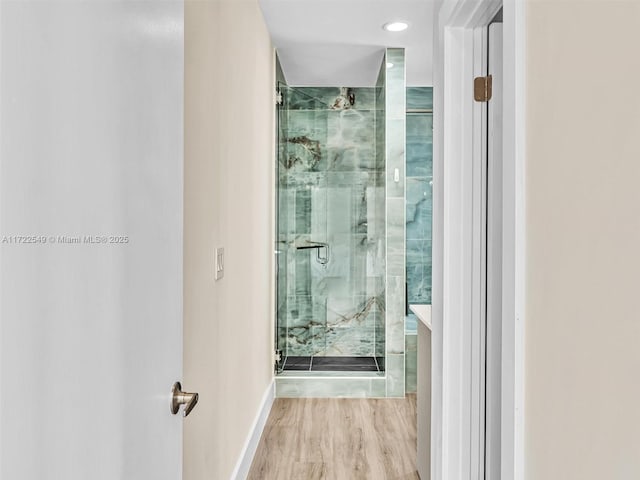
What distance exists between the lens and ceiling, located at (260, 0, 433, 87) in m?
3.10

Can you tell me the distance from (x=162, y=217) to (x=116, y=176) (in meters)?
0.21

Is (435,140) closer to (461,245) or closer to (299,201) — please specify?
(461,245)

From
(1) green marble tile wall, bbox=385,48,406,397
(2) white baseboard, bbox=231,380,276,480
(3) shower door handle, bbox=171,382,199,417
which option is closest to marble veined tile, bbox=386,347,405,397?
(1) green marble tile wall, bbox=385,48,406,397

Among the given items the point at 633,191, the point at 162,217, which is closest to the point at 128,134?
the point at 162,217

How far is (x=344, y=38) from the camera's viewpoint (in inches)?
141

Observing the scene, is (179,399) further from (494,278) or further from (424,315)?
(424,315)

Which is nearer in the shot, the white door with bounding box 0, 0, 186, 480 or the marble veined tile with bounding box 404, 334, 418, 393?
the white door with bounding box 0, 0, 186, 480

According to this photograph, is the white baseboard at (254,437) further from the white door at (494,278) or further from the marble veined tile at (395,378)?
the white door at (494,278)

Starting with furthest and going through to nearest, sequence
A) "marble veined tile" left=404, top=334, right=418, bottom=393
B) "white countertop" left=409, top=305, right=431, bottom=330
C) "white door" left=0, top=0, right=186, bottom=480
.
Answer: "marble veined tile" left=404, top=334, right=418, bottom=393 → "white countertop" left=409, top=305, right=431, bottom=330 → "white door" left=0, top=0, right=186, bottom=480

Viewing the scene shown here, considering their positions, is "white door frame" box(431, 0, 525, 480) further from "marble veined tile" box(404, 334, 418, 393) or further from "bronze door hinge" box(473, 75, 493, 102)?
"marble veined tile" box(404, 334, 418, 393)

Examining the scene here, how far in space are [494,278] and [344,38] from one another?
243 cm

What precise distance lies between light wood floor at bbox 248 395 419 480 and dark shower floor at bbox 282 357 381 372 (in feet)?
0.79

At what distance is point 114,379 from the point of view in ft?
2.45

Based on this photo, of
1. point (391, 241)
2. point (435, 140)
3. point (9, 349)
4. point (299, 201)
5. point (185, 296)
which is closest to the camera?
point (9, 349)
